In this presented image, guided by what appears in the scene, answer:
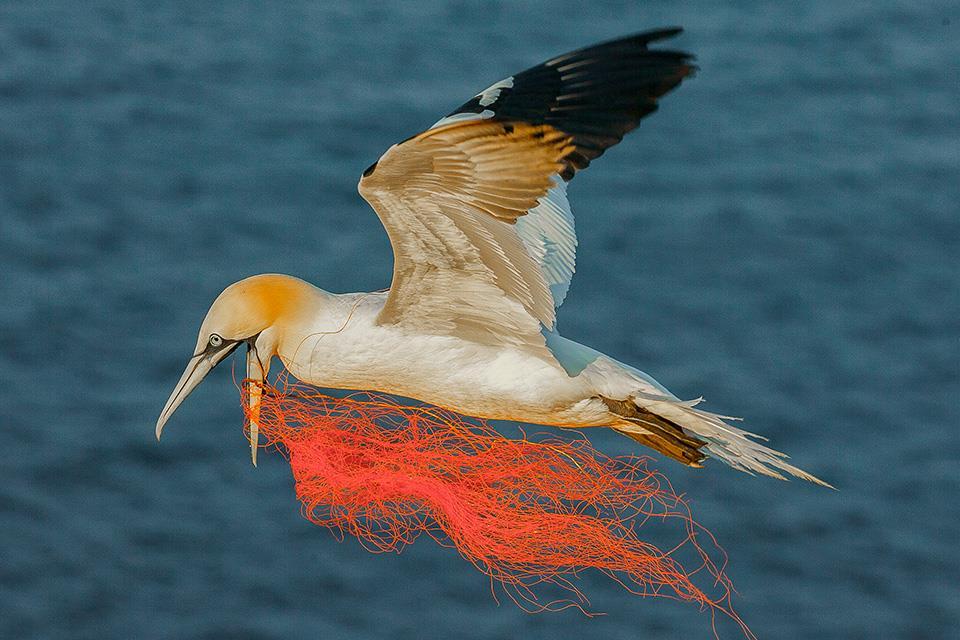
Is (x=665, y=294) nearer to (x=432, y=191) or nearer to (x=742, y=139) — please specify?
(x=742, y=139)

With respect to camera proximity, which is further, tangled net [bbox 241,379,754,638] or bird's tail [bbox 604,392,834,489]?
tangled net [bbox 241,379,754,638]

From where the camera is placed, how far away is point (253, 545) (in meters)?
16.1

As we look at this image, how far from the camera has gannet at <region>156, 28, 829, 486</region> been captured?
7629mm

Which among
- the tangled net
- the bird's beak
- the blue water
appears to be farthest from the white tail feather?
the blue water

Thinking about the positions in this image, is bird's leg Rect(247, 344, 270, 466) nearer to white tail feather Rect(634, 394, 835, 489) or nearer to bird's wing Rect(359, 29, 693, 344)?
bird's wing Rect(359, 29, 693, 344)

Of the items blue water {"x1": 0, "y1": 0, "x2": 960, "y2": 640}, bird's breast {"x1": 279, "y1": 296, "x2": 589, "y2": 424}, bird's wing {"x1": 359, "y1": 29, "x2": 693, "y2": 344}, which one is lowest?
blue water {"x1": 0, "y1": 0, "x2": 960, "y2": 640}

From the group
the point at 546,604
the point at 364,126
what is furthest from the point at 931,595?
the point at 364,126

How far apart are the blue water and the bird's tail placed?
6823mm

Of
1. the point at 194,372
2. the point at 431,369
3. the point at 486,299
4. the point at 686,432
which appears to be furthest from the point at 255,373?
the point at 686,432

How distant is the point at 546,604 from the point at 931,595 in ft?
11.3

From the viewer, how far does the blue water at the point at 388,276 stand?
16.0m

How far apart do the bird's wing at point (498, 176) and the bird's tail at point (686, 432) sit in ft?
2.07

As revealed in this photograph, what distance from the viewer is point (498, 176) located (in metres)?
7.61

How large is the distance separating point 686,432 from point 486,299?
4.45ft
